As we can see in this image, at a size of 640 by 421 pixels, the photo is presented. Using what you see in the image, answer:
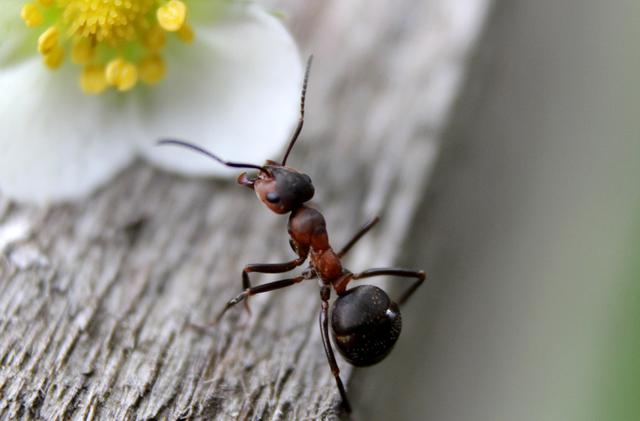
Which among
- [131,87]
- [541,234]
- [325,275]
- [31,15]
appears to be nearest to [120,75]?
[131,87]

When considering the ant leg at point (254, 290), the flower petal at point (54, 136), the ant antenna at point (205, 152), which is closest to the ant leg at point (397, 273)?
the ant leg at point (254, 290)

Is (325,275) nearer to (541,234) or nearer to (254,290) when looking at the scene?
(254,290)

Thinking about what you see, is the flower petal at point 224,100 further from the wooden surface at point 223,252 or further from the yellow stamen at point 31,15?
the yellow stamen at point 31,15

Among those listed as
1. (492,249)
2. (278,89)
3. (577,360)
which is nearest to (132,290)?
(278,89)

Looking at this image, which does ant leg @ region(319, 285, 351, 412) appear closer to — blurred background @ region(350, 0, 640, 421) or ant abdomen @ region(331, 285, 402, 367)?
ant abdomen @ region(331, 285, 402, 367)

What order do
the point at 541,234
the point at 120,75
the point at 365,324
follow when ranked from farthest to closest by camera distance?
the point at 541,234, the point at 120,75, the point at 365,324

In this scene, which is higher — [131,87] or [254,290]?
[131,87]

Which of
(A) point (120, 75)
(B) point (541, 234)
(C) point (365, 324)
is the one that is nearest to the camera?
(C) point (365, 324)
